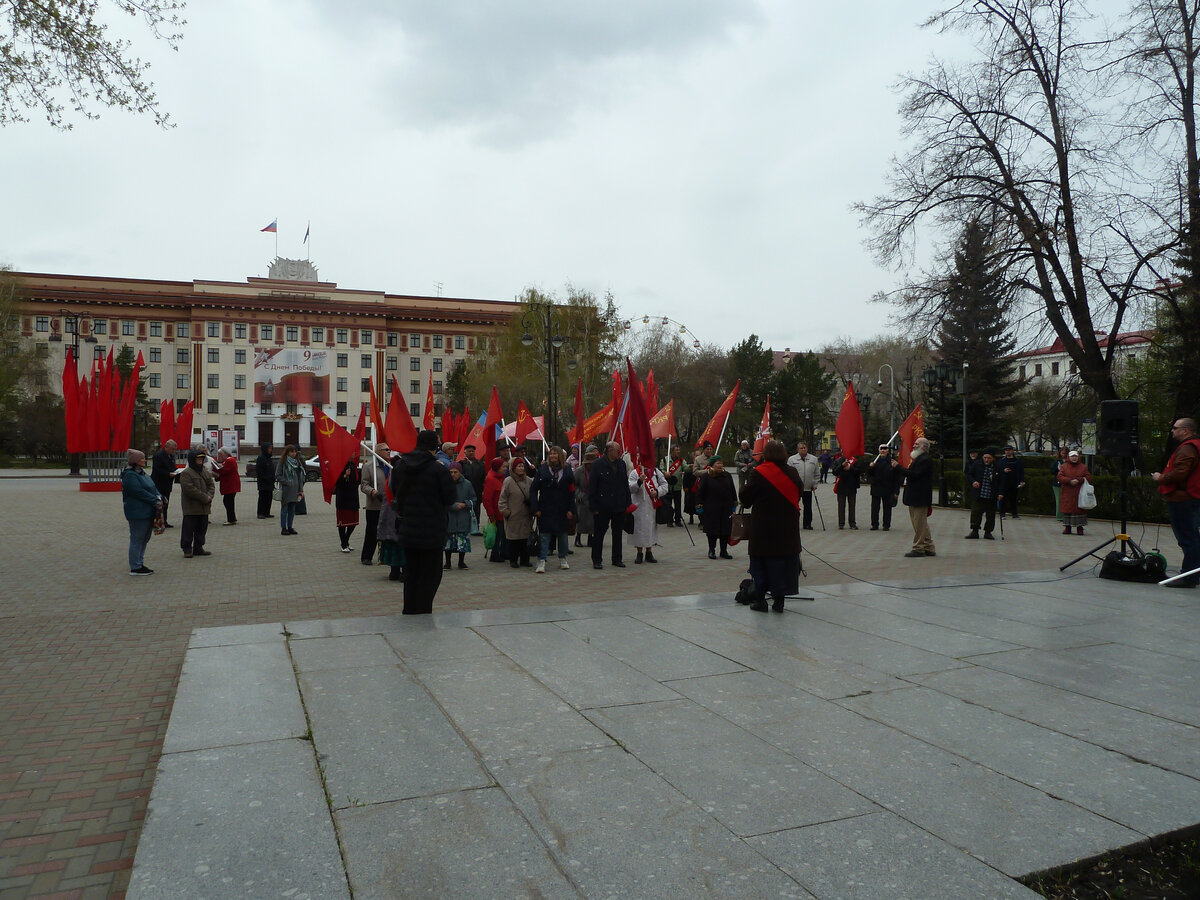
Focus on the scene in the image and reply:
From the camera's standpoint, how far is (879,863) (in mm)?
3299

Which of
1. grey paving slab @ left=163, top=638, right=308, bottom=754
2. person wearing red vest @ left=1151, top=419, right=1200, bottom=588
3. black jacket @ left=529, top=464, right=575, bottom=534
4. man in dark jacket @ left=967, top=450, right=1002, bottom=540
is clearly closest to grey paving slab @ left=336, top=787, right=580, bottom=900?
grey paving slab @ left=163, top=638, right=308, bottom=754

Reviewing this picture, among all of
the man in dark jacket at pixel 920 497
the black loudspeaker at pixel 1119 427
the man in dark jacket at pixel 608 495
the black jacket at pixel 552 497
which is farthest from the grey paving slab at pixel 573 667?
the man in dark jacket at pixel 920 497

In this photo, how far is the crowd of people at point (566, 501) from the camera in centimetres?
833

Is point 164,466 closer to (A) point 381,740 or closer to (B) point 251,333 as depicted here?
(A) point 381,740

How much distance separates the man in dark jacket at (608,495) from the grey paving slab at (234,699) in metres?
6.54

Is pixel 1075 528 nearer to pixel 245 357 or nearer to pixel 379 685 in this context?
pixel 379 685

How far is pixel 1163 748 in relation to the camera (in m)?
4.59

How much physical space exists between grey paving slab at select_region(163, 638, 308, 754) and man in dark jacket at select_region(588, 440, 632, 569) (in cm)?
654

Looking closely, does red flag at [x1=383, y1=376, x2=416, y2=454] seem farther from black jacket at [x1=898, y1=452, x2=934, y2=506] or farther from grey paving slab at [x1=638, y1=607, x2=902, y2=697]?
black jacket at [x1=898, y1=452, x2=934, y2=506]

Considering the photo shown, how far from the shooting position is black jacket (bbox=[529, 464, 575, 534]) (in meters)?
12.2

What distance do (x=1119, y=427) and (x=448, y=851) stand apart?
10202mm

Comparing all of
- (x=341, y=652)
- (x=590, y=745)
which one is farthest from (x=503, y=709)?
(x=341, y=652)

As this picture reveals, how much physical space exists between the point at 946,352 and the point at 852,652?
3733 cm

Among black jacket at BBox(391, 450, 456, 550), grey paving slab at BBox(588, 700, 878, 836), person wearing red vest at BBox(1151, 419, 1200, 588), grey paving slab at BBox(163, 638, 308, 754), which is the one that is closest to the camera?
grey paving slab at BBox(588, 700, 878, 836)
